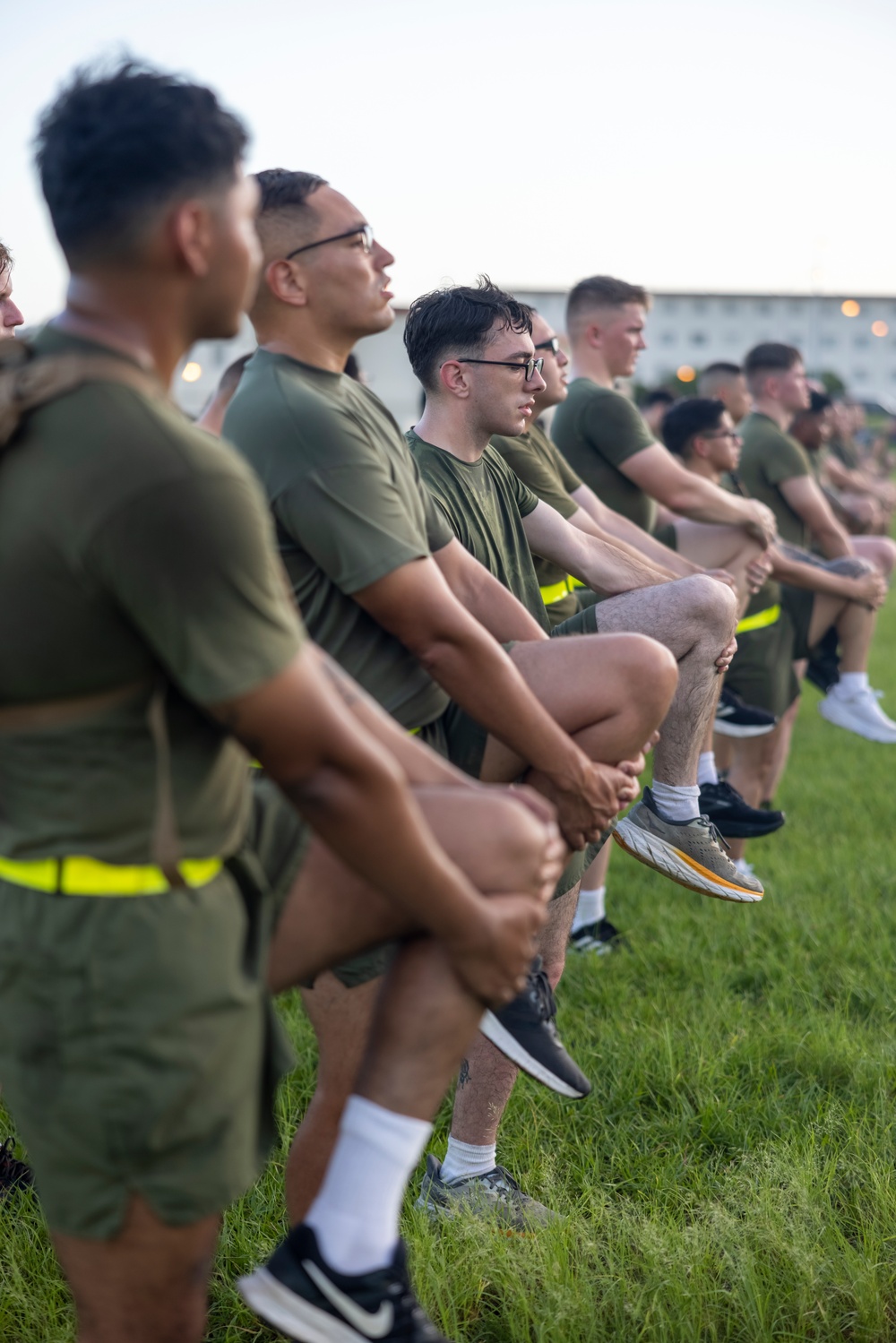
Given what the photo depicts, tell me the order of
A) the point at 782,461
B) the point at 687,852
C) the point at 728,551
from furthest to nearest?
the point at 782,461 < the point at 728,551 < the point at 687,852

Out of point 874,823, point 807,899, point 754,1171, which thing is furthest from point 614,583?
point 874,823

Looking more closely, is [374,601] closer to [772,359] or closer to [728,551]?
[728,551]

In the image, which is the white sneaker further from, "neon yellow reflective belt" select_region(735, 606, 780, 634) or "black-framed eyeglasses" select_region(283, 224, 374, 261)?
"black-framed eyeglasses" select_region(283, 224, 374, 261)

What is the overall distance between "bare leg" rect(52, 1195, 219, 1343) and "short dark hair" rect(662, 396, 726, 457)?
5.78m

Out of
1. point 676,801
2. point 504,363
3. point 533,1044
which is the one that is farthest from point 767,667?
point 533,1044

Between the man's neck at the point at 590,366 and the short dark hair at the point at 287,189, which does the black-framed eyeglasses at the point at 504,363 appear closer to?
the short dark hair at the point at 287,189

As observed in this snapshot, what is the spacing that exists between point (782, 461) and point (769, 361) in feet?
2.17

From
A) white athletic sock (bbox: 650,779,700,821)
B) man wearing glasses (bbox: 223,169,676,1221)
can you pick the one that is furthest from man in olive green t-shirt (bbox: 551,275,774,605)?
man wearing glasses (bbox: 223,169,676,1221)

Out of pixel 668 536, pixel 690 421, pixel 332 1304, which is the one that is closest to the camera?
pixel 332 1304

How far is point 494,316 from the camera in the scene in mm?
→ 3832

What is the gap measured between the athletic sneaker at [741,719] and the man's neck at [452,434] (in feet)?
11.4

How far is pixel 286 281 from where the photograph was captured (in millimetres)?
2777

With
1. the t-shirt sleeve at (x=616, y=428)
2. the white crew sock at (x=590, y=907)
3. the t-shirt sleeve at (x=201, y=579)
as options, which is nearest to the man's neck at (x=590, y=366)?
the t-shirt sleeve at (x=616, y=428)

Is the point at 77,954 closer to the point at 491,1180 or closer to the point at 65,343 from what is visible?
the point at 65,343
